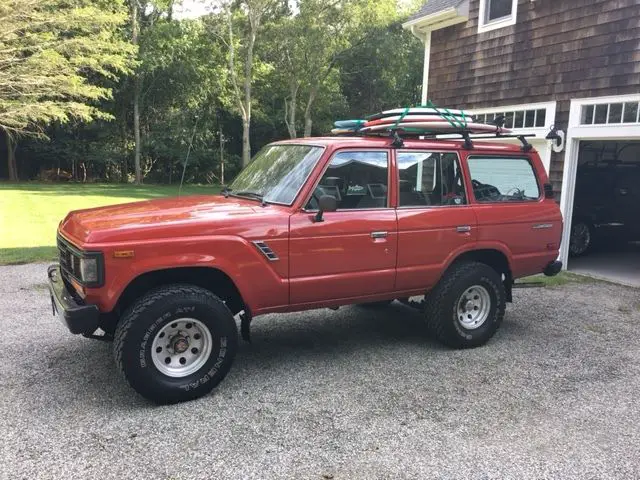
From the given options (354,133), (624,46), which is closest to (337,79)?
(624,46)

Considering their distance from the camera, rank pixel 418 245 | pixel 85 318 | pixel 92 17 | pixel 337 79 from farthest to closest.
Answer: pixel 337 79 < pixel 92 17 < pixel 418 245 < pixel 85 318

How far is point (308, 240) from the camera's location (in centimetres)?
435

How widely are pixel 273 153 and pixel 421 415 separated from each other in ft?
8.88

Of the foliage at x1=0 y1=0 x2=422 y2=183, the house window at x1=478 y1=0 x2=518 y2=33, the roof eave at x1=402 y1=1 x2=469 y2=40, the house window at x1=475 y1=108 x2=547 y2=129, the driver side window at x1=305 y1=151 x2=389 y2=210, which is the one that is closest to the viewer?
the driver side window at x1=305 y1=151 x2=389 y2=210

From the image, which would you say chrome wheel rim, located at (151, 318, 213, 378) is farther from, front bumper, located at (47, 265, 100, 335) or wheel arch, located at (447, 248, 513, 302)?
wheel arch, located at (447, 248, 513, 302)

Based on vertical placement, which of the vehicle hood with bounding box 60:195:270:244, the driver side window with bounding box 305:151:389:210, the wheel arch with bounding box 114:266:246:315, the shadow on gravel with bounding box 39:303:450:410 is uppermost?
the driver side window with bounding box 305:151:389:210

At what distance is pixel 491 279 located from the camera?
5324 millimetres

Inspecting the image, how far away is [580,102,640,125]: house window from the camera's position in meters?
8.10

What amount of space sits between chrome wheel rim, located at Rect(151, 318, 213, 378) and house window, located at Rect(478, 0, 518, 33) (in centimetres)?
875

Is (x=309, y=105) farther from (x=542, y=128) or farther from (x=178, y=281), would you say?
(x=178, y=281)

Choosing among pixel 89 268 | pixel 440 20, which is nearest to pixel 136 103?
pixel 440 20

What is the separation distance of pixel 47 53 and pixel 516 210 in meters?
17.1

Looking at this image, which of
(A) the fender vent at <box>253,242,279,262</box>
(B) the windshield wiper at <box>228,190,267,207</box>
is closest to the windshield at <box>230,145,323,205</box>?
(B) the windshield wiper at <box>228,190,267,207</box>

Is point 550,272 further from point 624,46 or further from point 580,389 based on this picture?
point 624,46
